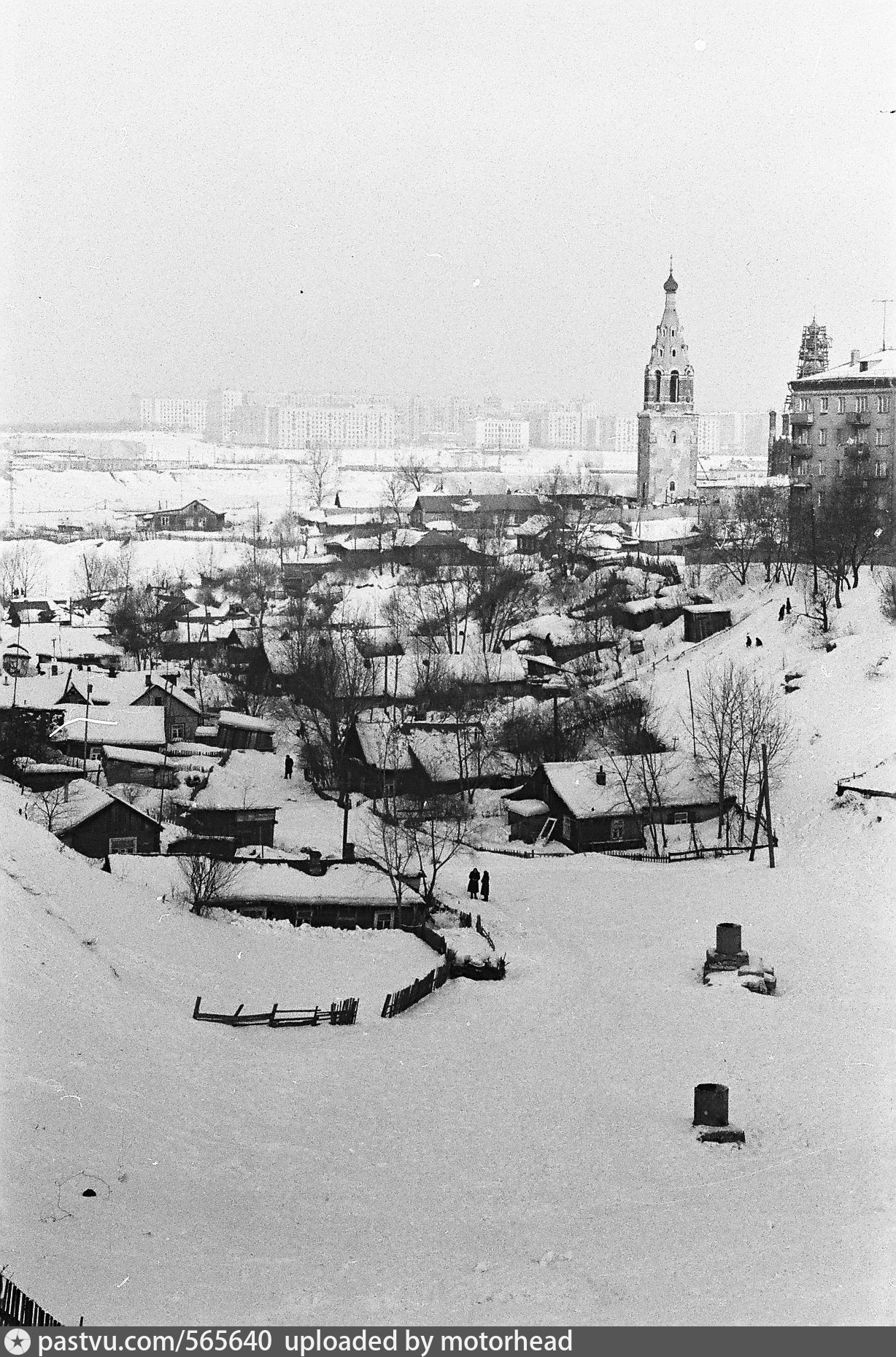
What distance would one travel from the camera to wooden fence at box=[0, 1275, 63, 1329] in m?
6.65

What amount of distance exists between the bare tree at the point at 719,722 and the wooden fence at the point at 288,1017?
10.9 meters

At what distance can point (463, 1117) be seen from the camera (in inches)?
471

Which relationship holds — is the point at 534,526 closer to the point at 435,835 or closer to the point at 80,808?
the point at 435,835

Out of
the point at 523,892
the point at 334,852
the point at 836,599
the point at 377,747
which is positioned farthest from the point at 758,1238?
the point at 836,599

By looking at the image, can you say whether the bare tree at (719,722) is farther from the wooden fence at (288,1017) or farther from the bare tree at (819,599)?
the wooden fence at (288,1017)

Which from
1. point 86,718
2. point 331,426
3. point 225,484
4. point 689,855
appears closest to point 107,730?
point 86,718

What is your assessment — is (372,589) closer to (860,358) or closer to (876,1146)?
(860,358)

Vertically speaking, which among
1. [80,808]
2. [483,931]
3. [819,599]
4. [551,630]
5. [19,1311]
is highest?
[819,599]

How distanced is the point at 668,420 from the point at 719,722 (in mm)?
33805

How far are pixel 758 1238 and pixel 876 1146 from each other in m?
2.54

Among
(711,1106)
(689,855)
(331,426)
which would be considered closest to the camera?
(711,1106)

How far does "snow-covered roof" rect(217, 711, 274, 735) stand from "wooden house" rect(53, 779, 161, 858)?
31.0 ft

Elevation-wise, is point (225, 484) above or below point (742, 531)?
above

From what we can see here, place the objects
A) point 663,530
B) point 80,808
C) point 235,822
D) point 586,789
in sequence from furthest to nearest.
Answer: point 663,530, point 586,789, point 235,822, point 80,808
